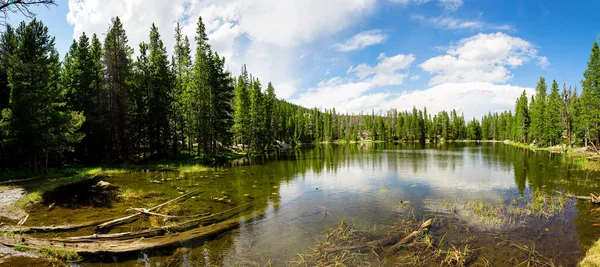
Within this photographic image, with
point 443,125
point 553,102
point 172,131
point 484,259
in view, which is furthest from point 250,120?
point 443,125

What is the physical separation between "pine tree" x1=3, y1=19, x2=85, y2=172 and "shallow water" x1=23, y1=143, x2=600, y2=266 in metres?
7.21

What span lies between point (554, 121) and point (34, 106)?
8961cm

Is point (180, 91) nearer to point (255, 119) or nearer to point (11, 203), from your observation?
point (255, 119)

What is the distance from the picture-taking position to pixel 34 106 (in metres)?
23.6

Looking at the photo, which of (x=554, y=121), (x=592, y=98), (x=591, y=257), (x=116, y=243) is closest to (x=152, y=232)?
(x=116, y=243)

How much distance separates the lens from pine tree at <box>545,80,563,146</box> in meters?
60.4

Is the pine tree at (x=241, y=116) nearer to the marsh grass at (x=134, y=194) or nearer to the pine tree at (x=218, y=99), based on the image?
the pine tree at (x=218, y=99)

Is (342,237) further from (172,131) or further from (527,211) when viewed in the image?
(172,131)

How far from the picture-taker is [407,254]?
1070cm

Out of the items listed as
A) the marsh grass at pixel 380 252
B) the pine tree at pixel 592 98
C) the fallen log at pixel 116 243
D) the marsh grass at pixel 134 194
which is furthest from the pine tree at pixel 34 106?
the pine tree at pixel 592 98

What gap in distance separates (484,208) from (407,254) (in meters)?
9.71

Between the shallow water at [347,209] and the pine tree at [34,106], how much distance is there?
7206mm

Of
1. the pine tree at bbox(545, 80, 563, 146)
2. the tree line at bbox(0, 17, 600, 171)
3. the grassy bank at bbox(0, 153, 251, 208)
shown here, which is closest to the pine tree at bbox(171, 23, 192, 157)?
the tree line at bbox(0, 17, 600, 171)

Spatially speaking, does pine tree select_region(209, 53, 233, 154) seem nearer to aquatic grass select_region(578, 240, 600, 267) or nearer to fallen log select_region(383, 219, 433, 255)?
fallen log select_region(383, 219, 433, 255)
